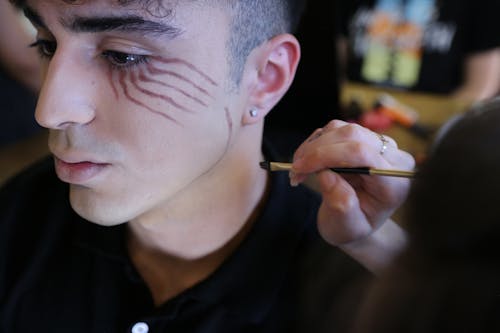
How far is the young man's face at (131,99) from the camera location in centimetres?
→ 67

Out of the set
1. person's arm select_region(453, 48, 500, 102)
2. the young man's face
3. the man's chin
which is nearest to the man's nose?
the young man's face

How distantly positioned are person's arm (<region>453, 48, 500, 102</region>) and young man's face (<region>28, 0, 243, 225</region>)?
5.19 feet

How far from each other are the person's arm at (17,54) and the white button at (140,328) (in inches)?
33.8

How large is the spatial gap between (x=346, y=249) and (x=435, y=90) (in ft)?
5.15

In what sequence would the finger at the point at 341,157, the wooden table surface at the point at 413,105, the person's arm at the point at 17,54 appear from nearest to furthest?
the finger at the point at 341,157, the wooden table surface at the point at 413,105, the person's arm at the point at 17,54

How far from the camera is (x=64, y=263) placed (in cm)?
90

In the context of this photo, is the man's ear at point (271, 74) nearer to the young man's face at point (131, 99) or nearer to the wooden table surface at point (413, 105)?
the young man's face at point (131, 99)

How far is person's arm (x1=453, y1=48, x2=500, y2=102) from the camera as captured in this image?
6.73ft

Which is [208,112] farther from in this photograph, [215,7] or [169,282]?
[169,282]

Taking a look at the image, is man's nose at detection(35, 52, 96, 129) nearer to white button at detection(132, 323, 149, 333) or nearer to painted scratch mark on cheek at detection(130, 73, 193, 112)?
painted scratch mark on cheek at detection(130, 73, 193, 112)

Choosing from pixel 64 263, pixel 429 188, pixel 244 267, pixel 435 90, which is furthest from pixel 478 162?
pixel 435 90

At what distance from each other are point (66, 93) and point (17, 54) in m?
0.89

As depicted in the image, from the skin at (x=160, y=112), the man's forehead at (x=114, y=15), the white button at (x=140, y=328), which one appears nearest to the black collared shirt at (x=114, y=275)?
the white button at (x=140, y=328)

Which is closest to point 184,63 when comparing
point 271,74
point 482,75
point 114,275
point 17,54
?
point 271,74
